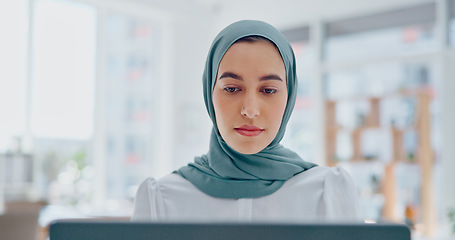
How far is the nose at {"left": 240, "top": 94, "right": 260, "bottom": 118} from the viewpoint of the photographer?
792 millimetres

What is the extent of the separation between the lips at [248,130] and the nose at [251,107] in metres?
0.02

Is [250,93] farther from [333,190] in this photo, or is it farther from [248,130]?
[333,190]

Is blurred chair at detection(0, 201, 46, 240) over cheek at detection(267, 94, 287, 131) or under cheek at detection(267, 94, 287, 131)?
under

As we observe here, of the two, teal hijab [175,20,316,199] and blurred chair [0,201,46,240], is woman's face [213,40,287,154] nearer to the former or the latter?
teal hijab [175,20,316,199]

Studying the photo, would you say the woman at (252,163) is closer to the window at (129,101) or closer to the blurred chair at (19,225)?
the blurred chair at (19,225)

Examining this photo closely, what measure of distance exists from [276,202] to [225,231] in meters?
0.45

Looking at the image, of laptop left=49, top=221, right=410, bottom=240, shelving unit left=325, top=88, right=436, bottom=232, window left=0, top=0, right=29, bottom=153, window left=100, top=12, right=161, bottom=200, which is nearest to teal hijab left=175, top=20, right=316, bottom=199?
laptop left=49, top=221, right=410, bottom=240

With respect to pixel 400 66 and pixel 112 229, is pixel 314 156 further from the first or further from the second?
pixel 112 229

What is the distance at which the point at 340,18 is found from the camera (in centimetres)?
648

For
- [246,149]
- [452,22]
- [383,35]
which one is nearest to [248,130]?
[246,149]

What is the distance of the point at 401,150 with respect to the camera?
18.3ft

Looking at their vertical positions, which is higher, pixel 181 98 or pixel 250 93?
pixel 181 98

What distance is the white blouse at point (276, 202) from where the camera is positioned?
81cm

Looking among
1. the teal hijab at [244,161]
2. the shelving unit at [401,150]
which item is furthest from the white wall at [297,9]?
the teal hijab at [244,161]
